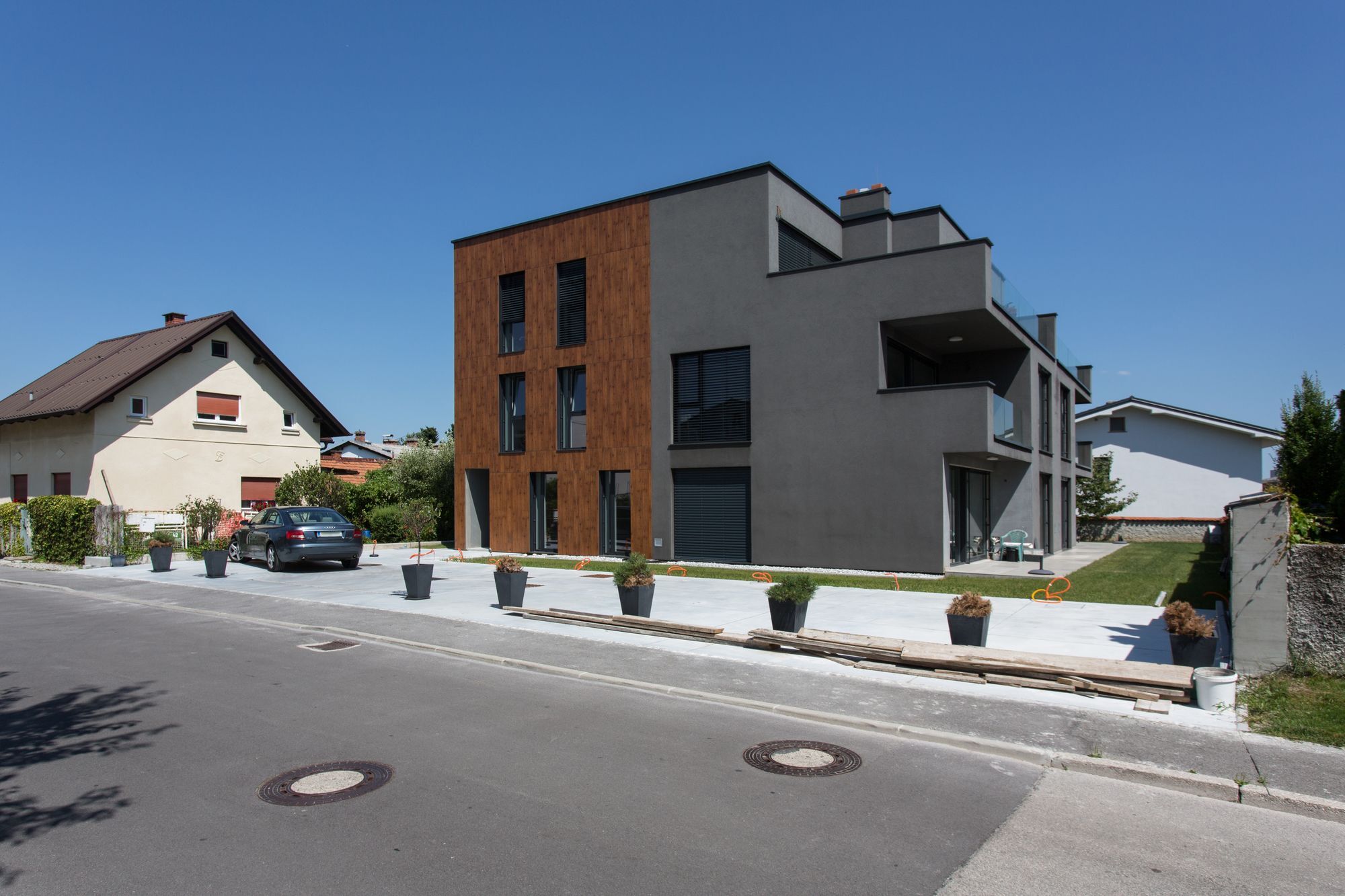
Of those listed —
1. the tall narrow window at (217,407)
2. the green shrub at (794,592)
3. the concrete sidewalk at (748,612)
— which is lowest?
the concrete sidewalk at (748,612)

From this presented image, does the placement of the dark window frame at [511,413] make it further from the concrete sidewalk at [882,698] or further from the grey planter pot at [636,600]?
the grey planter pot at [636,600]

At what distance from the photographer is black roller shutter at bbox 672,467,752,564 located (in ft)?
70.3

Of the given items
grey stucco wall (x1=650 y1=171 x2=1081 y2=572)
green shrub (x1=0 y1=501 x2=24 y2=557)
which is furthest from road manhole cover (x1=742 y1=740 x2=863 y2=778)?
green shrub (x1=0 y1=501 x2=24 y2=557)

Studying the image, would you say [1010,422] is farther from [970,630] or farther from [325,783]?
[325,783]

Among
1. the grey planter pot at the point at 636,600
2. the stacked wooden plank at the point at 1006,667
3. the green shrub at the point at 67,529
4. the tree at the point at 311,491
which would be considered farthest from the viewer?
the tree at the point at 311,491

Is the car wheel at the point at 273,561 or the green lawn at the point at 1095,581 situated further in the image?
the car wheel at the point at 273,561

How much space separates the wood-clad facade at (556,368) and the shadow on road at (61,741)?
15.8 meters

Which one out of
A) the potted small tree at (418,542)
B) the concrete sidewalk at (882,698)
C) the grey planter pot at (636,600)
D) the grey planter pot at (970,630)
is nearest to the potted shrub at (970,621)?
the grey planter pot at (970,630)

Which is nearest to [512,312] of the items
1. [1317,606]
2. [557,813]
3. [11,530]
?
[11,530]

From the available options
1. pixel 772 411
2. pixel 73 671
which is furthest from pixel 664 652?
pixel 772 411

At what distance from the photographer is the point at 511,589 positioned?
13.3m

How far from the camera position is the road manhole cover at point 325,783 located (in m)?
5.11

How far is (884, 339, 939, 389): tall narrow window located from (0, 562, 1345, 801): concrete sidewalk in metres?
12.2

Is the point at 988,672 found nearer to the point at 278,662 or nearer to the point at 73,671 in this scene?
the point at 278,662
